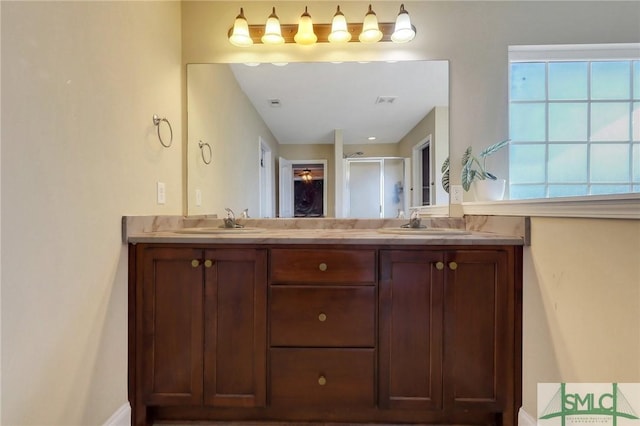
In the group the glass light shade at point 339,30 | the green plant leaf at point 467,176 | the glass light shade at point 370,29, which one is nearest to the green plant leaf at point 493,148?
the green plant leaf at point 467,176

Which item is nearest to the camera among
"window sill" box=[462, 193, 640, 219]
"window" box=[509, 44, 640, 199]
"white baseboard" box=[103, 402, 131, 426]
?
"window sill" box=[462, 193, 640, 219]

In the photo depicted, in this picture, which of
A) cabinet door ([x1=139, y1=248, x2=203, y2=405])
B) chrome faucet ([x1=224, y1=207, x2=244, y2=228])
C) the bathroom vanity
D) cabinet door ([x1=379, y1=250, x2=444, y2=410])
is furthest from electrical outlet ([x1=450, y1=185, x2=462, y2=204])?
cabinet door ([x1=139, y1=248, x2=203, y2=405])

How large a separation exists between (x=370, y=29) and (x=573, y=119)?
4.63 ft

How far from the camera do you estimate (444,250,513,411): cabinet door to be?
1.31 meters

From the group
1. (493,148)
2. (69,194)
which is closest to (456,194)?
(493,148)

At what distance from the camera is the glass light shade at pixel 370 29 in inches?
68.9

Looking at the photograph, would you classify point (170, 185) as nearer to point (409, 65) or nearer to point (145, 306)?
point (145, 306)

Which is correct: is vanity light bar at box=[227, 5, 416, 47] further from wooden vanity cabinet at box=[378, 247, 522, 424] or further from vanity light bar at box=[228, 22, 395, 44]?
wooden vanity cabinet at box=[378, 247, 522, 424]

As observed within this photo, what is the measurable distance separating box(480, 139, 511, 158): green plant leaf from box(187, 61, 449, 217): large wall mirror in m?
0.22

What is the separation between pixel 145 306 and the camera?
1356 millimetres

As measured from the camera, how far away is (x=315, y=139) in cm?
194

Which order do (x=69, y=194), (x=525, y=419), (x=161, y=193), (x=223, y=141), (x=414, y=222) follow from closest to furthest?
1. (x=69, y=194)
2. (x=525, y=419)
3. (x=161, y=193)
4. (x=414, y=222)
5. (x=223, y=141)

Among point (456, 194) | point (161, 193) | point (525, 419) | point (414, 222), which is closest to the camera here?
point (525, 419)

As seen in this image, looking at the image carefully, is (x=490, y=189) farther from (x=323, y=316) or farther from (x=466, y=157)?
(x=323, y=316)
